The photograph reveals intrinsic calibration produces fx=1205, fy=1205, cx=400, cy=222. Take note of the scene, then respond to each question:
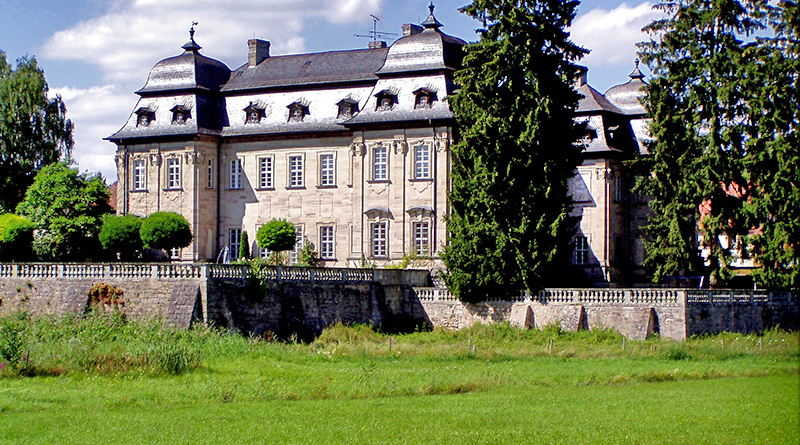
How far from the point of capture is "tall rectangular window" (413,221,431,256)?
163 ft

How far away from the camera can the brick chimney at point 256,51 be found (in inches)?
2201

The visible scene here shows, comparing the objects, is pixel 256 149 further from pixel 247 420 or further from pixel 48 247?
pixel 247 420

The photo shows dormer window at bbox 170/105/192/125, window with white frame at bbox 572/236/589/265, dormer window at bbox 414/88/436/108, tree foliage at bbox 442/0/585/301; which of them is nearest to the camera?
tree foliage at bbox 442/0/585/301

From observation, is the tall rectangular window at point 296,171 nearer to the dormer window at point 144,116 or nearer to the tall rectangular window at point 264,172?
the tall rectangular window at point 264,172

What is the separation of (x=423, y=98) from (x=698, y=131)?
39.8ft

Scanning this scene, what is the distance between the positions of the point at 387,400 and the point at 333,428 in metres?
4.21

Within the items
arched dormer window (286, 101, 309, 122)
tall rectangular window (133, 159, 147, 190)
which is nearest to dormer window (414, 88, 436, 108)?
arched dormer window (286, 101, 309, 122)

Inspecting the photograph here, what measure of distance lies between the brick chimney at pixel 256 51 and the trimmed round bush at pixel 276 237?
10587 millimetres

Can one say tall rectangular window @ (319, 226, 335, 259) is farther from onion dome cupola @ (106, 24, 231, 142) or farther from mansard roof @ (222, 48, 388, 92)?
onion dome cupola @ (106, 24, 231, 142)

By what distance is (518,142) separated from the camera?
41812 millimetres

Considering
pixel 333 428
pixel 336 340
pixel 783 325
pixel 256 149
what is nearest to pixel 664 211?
pixel 783 325

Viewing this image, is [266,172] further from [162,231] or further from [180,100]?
[162,231]

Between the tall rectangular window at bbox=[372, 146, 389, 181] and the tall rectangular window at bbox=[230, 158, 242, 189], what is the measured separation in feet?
23.0

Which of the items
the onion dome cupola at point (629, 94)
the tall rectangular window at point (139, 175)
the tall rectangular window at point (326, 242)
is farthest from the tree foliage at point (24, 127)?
the onion dome cupola at point (629, 94)
